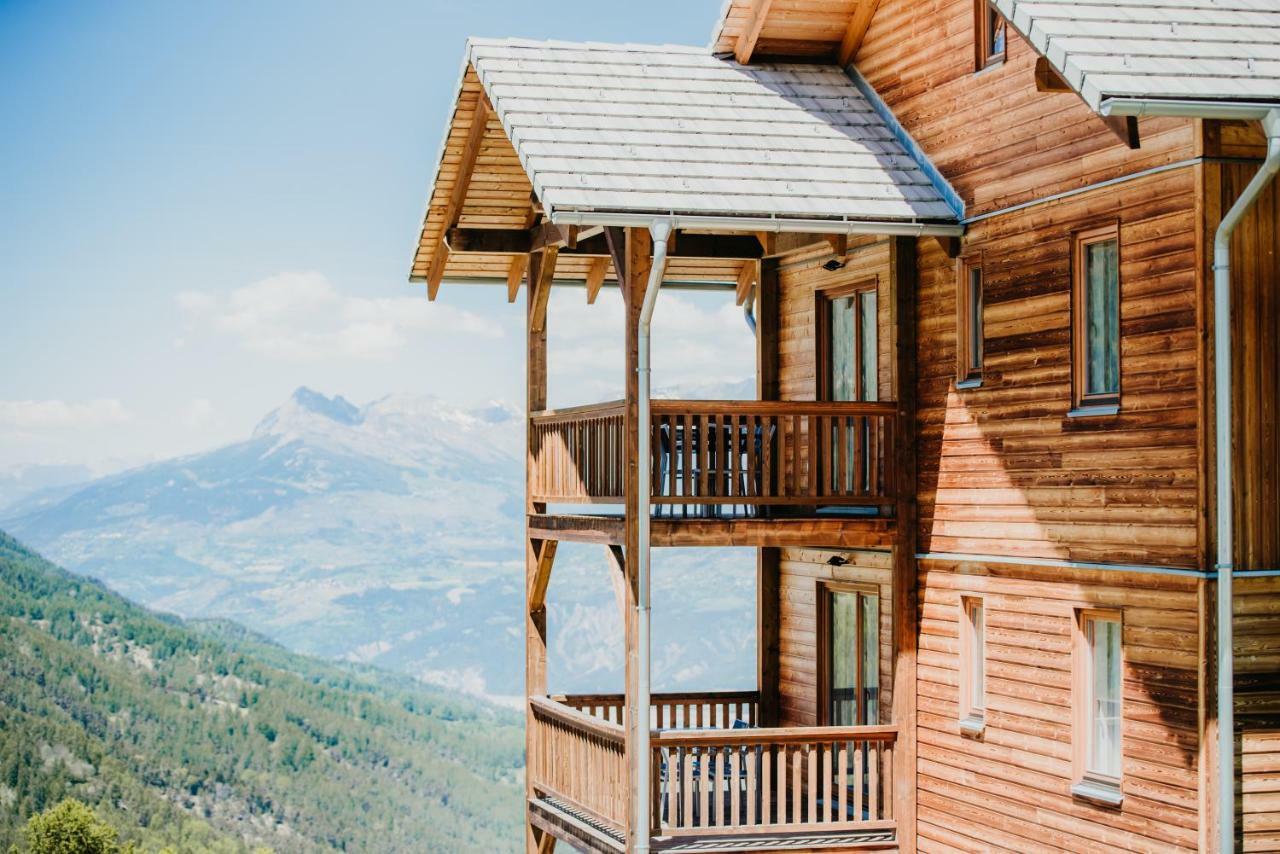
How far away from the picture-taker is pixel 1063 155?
46.3ft

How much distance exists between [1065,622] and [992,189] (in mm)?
3853

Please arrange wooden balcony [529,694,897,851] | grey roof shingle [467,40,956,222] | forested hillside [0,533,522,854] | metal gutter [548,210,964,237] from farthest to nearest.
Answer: forested hillside [0,533,522,854] → wooden balcony [529,694,897,851] → grey roof shingle [467,40,956,222] → metal gutter [548,210,964,237]

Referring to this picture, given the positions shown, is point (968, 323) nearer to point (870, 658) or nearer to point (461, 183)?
point (870, 658)

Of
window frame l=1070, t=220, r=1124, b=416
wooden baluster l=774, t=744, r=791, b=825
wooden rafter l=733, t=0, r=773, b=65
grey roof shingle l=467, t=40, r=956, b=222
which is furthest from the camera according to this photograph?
wooden rafter l=733, t=0, r=773, b=65

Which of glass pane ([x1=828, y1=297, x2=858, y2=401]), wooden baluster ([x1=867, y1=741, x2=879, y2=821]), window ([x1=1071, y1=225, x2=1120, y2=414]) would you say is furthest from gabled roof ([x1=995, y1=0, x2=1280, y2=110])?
wooden baluster ([x1=867, y1=741, x2=879, y2=821])

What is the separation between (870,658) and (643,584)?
3.79 meters

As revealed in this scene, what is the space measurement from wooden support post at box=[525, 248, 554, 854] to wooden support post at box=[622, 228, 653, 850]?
379cm

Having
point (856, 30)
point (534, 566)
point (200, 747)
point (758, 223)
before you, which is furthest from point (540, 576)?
point (200, 747)

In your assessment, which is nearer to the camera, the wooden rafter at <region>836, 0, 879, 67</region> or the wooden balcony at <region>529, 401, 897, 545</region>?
the wooden balcony at <region>529, 401, 897, 545</region>

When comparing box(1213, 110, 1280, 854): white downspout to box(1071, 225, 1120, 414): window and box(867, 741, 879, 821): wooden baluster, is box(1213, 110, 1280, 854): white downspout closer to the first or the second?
box(1071, 225, 1120, 414): window

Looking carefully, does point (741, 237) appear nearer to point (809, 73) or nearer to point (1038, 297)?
point (809, 73)

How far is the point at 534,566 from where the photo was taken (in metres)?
19.8

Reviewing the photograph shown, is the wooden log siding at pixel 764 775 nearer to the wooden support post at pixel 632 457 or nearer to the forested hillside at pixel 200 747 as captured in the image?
the wooden support post at pixel 632 457

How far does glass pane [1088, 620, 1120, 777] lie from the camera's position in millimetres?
13547
